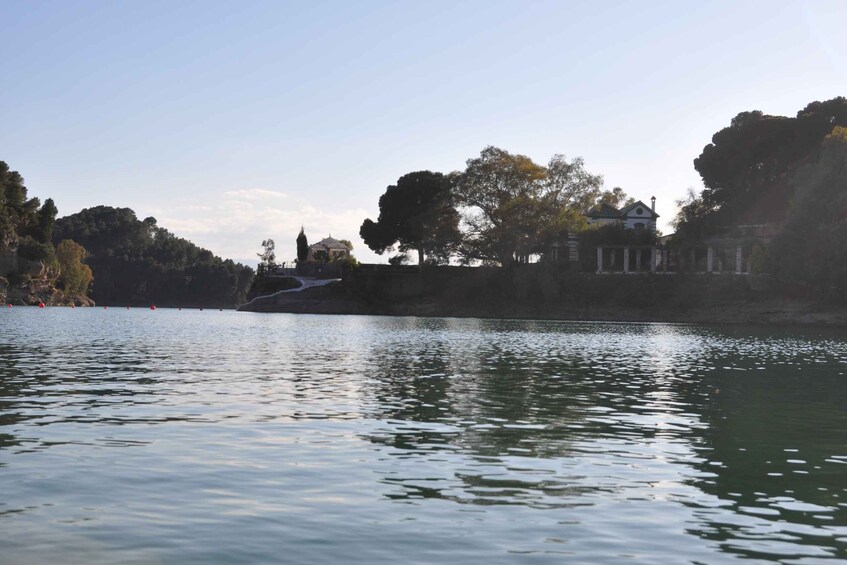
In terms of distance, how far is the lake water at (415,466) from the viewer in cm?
1180

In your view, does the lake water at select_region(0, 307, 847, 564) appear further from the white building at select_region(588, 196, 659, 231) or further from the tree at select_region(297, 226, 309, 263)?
the tree at select_region(297, 226, 309, 263)

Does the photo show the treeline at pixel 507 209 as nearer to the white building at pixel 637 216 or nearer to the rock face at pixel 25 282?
the white building at pixel 637 216

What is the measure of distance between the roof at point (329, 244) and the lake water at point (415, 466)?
142 m

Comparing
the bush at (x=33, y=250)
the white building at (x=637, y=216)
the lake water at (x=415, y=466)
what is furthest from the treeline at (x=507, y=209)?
the lake water at (x=415, y=466)

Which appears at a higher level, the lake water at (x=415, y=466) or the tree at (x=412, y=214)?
the tree at (x=412, y=214)

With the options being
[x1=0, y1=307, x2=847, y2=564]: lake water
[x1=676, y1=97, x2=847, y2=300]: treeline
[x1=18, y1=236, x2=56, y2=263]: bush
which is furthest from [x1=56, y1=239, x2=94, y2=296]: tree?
[x1=0, y1=307, x2=847, y2=564]: lake water

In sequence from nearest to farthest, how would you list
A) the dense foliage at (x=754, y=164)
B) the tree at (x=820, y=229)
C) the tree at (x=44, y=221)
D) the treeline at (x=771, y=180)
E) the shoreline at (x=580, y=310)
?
1. the tree at (x=820, y=229)
2. the treeline at (x=771, y=180)
3. the shoreline at (x=580, y=310)
4. the dense foliage at (x=754, y=164)
5. the tree at (x=44, y=221)

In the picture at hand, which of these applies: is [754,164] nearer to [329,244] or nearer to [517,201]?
[517,201]

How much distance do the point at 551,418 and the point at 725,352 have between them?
108ft

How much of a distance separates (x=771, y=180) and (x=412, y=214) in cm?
5540

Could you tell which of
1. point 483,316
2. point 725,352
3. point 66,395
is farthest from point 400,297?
point 66,395

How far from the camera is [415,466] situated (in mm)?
17078

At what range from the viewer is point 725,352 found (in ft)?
179

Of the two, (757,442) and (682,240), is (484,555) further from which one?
(682,240)
